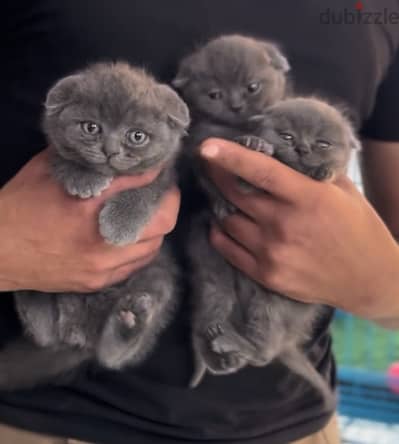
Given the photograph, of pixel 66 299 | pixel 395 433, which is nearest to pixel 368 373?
pixel 395 433

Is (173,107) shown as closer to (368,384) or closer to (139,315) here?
(139,315)

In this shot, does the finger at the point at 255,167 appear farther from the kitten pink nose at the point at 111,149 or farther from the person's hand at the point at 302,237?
the kitten pink nose at the point at 111,149

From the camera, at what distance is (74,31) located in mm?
863

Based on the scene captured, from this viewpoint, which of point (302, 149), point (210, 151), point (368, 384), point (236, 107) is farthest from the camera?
point (368, 384)

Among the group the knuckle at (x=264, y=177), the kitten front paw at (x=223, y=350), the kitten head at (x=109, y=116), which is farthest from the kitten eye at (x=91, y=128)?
the kitten front paw at (x=223, y=350)

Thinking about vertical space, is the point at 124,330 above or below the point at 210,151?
below

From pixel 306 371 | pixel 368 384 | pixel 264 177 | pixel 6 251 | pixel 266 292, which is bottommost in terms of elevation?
pixel 368 384

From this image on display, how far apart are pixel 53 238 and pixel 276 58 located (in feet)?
1.50

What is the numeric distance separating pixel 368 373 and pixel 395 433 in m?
0.22

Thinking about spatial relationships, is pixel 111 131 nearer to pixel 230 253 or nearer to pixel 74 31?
pixel 74 31

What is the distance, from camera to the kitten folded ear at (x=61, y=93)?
0.88 meters

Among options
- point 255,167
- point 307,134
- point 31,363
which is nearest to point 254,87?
point 307,134

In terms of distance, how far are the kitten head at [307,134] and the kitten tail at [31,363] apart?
452 mm

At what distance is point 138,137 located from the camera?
3.00ft
